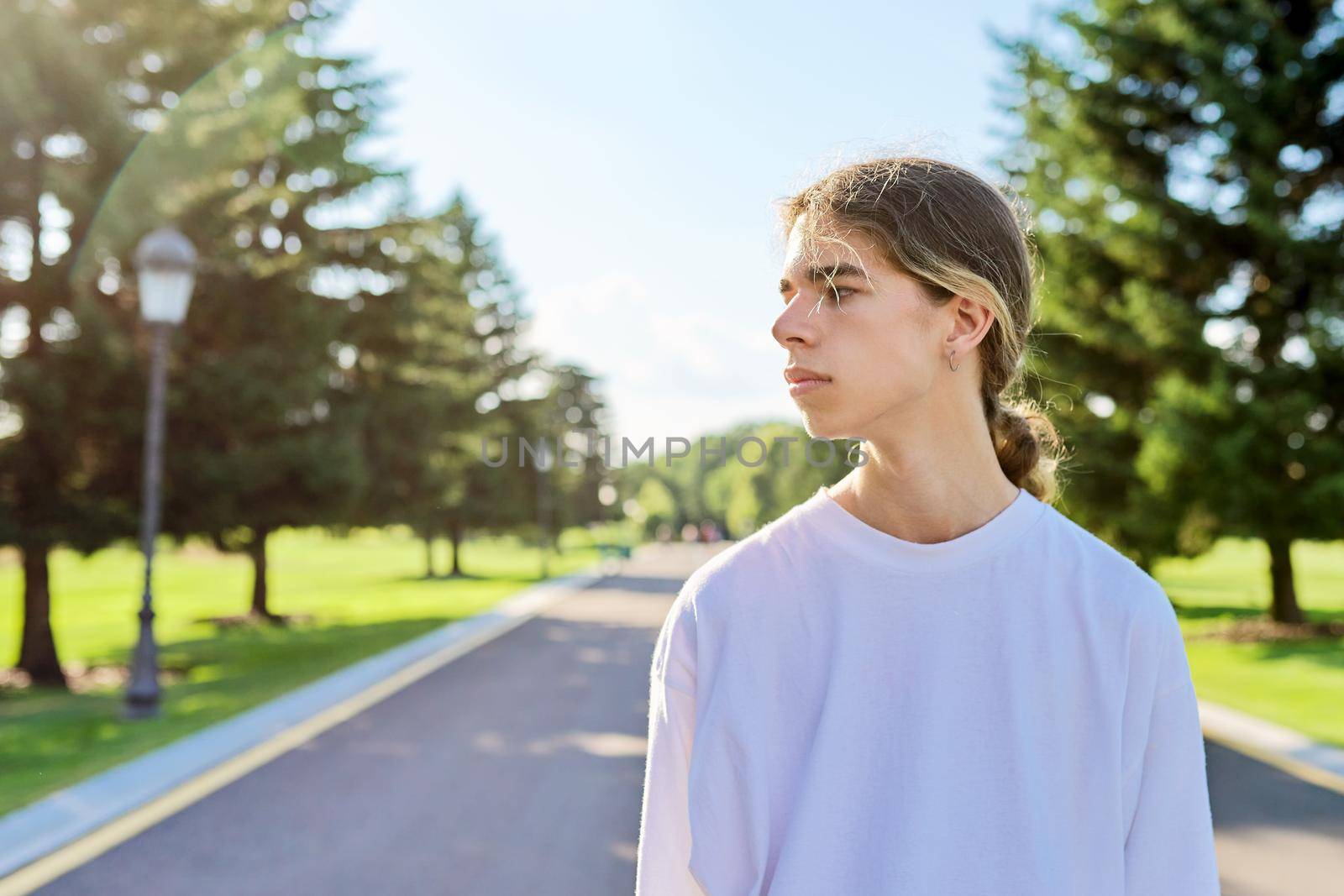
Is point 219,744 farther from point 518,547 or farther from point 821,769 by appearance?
point 518,547

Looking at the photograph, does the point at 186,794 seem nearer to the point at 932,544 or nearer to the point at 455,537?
the point at 932,544

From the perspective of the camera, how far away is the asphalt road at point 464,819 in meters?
5.20

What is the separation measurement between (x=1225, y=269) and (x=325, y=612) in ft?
61.0

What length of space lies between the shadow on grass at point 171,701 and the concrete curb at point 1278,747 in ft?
25.1

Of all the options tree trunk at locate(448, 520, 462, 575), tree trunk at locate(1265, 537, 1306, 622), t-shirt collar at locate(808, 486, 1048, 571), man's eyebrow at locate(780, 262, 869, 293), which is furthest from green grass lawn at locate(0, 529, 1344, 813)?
man's eyebrow at locate(780, 262, 869, 293)

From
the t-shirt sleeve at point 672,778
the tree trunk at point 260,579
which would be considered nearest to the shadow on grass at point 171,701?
the tree trunk at point 260,579

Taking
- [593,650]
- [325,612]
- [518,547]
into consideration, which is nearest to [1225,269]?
[593,650]

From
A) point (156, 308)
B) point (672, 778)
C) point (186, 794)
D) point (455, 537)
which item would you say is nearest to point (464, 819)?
point (186, 794)

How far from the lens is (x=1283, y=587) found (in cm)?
1550

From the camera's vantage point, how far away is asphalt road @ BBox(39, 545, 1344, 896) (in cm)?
520

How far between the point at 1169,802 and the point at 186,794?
269 inches

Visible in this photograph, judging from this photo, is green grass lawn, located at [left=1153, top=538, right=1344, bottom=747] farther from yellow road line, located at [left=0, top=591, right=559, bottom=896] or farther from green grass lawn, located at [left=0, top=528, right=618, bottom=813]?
green grass lawn, located at [left=0, top=528, right=618, bottom=813]

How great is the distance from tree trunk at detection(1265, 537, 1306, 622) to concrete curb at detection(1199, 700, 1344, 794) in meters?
6.97

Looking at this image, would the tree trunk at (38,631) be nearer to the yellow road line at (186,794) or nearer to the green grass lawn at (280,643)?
the green grass lawn at (280,643)
